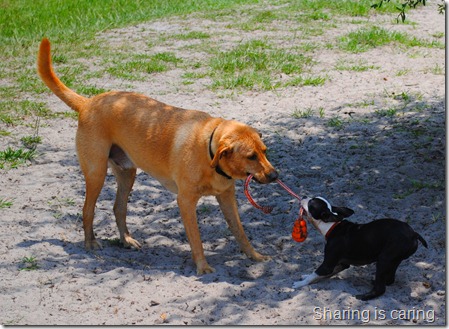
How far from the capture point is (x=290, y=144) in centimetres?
840

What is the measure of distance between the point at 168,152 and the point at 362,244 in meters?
1.70

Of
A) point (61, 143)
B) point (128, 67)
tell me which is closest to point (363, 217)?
point (61, 143)

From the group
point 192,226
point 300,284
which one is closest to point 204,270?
point 192,226

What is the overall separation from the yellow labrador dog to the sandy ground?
1.09ft

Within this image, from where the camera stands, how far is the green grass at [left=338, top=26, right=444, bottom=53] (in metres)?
11.9

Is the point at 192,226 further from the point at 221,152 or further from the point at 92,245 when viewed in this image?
the point at 92,245

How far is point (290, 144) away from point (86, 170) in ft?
9.12

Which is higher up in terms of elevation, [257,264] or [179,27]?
[179,27]

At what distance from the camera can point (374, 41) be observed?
12.1m

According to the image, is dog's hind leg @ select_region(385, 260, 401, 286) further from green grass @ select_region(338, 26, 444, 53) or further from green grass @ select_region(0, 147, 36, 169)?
green grass @ select_region(338, 26, 444, 53)

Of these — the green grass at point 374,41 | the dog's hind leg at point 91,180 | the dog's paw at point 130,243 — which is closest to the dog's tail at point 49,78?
the dog's hind leg at point 91,180

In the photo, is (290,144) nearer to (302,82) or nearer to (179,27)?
(302,82)

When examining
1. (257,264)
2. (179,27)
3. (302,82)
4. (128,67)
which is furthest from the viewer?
(179,27)

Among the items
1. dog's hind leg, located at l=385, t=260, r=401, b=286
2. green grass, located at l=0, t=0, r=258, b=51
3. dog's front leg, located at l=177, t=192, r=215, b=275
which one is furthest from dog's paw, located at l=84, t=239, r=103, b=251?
green grass, located at l=0, t=0, r=258, b=51
